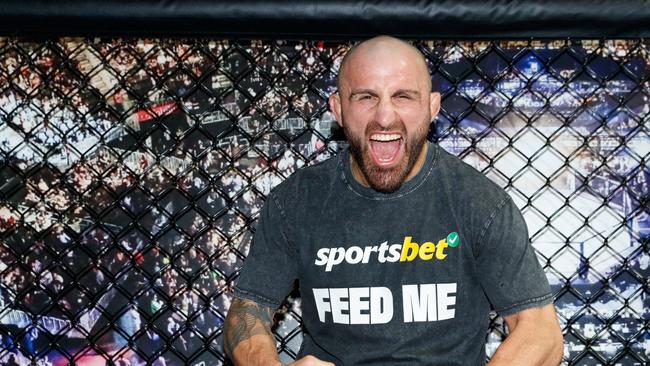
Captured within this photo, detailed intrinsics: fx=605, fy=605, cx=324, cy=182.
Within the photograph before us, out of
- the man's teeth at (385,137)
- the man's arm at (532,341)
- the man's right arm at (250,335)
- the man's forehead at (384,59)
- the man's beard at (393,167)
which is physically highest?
the man's forehead at (384,59)

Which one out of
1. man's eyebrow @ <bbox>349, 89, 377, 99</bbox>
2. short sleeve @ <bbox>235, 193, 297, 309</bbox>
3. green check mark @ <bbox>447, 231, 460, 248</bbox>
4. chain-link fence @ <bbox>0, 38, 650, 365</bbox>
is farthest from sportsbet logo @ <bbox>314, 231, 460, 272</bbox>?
chain-link fence @ <bbox>0, 38, 650, 365</bbox>

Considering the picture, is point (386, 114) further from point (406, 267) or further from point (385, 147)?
point (406, 267)

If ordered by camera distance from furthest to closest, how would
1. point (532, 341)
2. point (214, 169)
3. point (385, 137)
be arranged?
point (214, 169) → point (385, 137) → point (532, 341)

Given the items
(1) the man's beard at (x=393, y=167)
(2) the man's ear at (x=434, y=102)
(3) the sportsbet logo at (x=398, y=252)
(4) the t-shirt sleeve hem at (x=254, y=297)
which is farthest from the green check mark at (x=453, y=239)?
(4) the t-shirt sleeve hem at (x=254, y=297)

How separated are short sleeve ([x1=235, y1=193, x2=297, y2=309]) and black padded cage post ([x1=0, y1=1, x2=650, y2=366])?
320 millimetres

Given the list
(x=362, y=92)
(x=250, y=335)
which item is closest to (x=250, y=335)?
(x=250, y=335)

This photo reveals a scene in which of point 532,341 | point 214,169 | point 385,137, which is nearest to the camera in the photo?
point 532,341

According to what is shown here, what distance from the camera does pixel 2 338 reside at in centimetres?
174

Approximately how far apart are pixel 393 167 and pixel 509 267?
0.33m

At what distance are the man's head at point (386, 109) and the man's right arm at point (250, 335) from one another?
1.31ft

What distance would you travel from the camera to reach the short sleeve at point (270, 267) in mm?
1413

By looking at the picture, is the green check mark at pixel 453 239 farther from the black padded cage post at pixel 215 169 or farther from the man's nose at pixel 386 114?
the black padded cage post at pixel 215 169

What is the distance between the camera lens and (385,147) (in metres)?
1.39

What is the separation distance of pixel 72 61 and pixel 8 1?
0.26 metres
